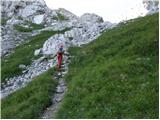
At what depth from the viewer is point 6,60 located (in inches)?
1978

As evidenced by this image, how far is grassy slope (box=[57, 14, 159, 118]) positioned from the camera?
24094mm

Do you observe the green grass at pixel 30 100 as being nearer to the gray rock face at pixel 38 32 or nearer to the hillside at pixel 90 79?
the hillside at pixel 90 79

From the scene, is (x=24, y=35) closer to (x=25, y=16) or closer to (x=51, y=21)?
(x=51, y=21)

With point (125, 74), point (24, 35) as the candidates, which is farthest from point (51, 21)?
point (125, 74)

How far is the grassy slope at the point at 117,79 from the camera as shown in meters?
24.1

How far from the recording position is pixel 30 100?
95.7 feet

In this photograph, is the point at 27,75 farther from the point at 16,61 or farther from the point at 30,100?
the point at 30,100

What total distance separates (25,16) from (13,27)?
49.9 feet

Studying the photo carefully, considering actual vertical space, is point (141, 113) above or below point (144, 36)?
below

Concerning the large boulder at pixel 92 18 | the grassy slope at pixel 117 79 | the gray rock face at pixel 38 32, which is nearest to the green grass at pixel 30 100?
the gray rock face at pixel 38 32

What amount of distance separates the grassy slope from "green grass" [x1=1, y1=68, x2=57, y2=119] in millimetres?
1529

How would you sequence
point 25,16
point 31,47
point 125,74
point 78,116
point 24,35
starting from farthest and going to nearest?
point 25,16
point 24,35
point 31,47
point 125,74
point 78,116

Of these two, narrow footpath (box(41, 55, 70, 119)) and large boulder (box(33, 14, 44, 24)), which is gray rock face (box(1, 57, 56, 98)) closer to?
narrow footpath (box(41, 55, 70, 119))

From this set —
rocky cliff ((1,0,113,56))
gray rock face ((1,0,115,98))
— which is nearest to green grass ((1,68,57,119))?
gray rock face ((1,0,115,98))
